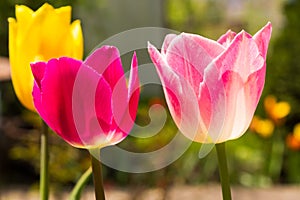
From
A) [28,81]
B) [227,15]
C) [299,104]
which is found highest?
[28,81]

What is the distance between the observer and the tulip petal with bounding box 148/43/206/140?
0.46 m

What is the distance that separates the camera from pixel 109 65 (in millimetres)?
482

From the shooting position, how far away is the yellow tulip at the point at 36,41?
596mm

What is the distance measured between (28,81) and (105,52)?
0.14 m

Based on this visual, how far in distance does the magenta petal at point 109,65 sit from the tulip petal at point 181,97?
0.08 ft

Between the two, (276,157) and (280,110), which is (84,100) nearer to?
(280,110)

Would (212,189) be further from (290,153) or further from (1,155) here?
(1,155)

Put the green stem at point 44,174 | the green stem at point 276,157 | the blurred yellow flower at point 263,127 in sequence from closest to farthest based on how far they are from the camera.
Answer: the green stem at point 44,174
the blurred yellow flower at point 263,127
the green stem at point 276,157

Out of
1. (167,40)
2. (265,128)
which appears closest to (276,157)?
(265,128)

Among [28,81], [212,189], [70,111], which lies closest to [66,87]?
[70,111]

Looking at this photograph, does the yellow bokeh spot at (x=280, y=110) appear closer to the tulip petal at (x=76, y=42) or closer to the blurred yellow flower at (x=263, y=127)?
the blurred yellow flower at (x=263, y=127)

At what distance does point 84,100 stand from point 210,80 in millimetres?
78

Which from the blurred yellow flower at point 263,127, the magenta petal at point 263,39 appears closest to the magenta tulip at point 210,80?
the magenta petal at point 263,39

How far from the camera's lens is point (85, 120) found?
48 centimetres
